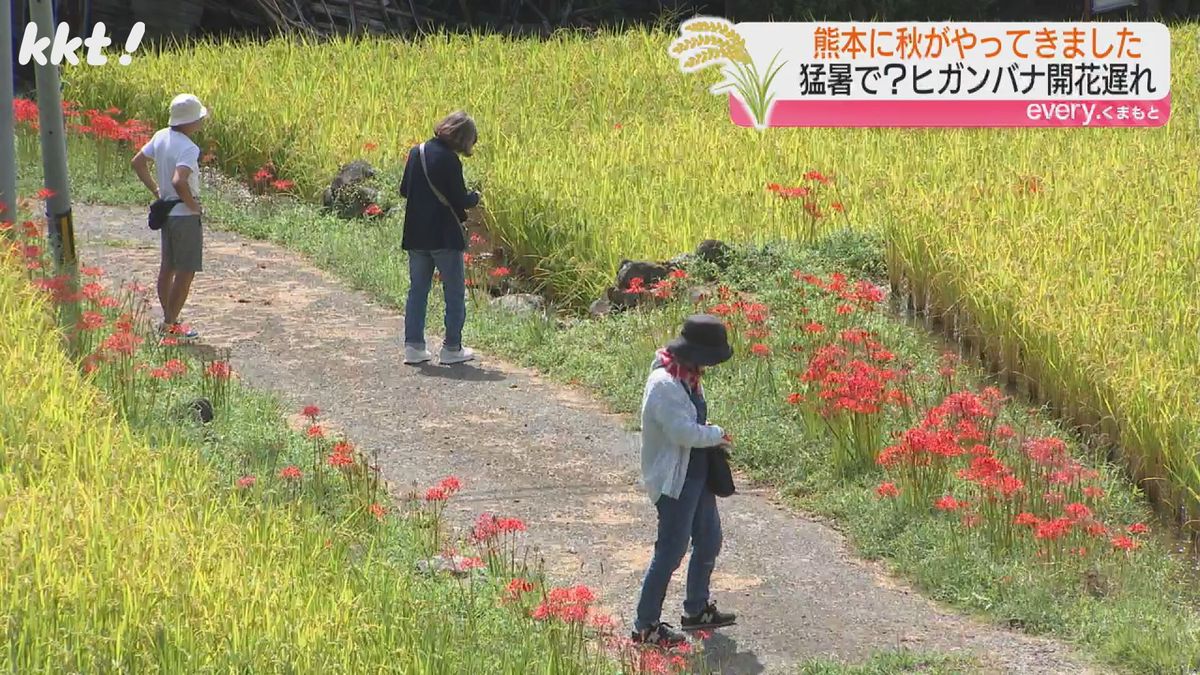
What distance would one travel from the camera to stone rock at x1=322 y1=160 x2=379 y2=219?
12820mm

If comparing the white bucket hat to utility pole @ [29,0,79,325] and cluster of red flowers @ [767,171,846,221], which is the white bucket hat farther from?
cluster of red flowers @ [767,171,846,221]

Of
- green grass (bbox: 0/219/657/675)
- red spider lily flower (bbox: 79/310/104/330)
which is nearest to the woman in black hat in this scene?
green grass (bbox: 0/219/657/675)

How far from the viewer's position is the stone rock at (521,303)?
10586mm

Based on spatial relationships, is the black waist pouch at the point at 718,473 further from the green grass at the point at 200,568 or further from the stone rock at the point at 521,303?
the stone rock at the point at 521,303

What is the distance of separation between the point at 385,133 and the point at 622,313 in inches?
186

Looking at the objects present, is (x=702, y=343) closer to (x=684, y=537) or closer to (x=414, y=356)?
(x=684, y=537)

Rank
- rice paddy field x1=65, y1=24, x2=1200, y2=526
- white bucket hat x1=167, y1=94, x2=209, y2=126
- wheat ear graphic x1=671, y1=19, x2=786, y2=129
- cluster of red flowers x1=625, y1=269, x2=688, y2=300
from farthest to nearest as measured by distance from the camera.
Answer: wheat ear graphic x1=671, y1=19, x2=786, y2=129, cluster of red flowers x1=625, y1=269, x2=688, y2=300, white bucket hat x1=167, y1=94, x2=209, y2=126, rice paddy field x1=65, y1=24, x2=1200, y2=526

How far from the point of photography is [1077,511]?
6.48 meters

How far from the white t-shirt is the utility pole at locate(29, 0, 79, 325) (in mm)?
475

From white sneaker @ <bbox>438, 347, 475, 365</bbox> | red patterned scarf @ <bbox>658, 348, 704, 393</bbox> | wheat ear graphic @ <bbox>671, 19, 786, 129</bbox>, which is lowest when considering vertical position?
white sneaker @ <bbox>438, 347, 475, 365</bbox>

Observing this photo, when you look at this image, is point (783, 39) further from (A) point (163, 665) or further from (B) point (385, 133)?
(A) point (163, 665)

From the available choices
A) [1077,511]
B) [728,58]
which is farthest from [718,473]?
[728,58]

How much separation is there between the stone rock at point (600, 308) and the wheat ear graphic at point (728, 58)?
14.4 ft

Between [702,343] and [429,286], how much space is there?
3.79 m
